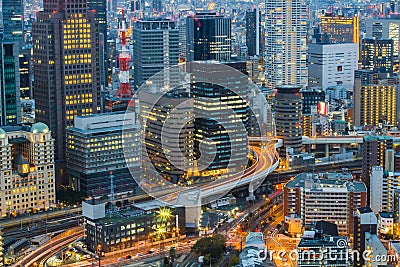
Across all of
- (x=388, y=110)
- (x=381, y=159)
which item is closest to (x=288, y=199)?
(x=381, y=159)

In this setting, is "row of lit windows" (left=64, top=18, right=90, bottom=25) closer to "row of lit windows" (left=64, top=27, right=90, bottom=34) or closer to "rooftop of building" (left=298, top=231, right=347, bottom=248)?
"row of lit windows" (left=64, top=27, right=90, bottom=34)

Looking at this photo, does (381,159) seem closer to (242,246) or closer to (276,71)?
(242,246)

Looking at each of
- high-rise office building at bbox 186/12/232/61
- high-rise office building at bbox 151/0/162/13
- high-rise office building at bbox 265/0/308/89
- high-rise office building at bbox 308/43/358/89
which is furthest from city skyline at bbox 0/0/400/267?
high-rise office building at bbox 151/0/162/13

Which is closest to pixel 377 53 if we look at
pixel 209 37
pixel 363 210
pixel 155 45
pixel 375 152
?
pixel 209 37

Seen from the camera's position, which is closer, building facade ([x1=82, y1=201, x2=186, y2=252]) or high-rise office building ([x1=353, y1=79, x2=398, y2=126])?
building facade ([x1=82, y1=201, x2=186, y2=252])

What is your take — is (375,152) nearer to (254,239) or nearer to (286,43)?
(254,239)

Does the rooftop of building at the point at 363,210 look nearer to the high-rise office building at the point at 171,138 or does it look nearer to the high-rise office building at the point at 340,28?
the high-rise office building at the point at 171,138

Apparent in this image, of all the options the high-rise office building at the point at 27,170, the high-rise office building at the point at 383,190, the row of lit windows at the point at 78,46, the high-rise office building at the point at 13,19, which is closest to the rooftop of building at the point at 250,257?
the high-rise office building at the point at 383,190
